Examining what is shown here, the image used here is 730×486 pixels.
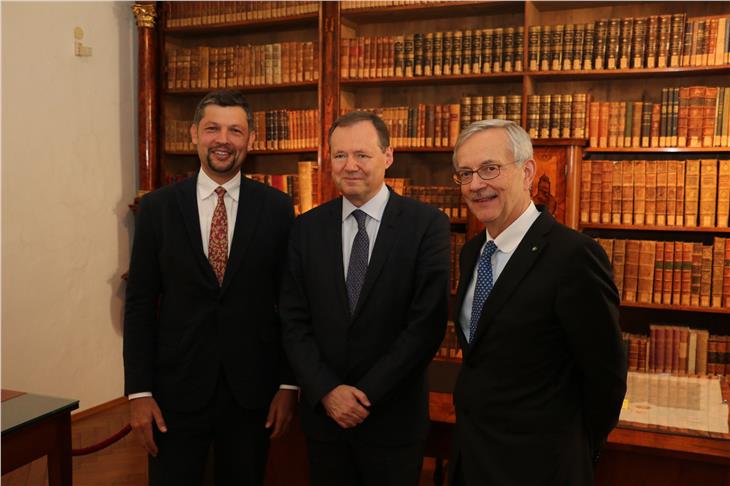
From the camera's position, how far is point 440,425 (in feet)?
7.35

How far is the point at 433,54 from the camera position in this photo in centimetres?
405

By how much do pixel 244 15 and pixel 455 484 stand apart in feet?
12.3

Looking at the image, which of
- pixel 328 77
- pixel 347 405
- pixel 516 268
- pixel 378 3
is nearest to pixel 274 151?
pixel 328 77

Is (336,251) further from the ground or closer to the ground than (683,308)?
further from the ground

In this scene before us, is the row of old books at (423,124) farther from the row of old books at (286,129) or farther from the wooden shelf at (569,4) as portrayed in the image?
the wooden shelf at (569,4)

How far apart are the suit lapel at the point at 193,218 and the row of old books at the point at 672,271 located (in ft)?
8.18

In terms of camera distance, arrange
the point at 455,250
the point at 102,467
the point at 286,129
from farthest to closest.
Answer: the point at 286,129 < the point at 455,250 < the point at 102,467

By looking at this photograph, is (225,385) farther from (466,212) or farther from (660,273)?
(660,273)

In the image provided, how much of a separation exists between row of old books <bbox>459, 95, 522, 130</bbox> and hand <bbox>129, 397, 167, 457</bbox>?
2.59 metres

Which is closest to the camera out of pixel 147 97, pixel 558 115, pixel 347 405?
pixel 347 405

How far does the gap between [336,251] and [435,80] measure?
245 centimetres

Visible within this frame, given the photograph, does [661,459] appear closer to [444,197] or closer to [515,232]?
[515,232]

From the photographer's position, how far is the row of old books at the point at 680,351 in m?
3.66

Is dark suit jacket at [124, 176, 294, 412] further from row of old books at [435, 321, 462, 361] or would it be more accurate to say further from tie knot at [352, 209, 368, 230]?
row of old books at [435, 321, 462, 361]
